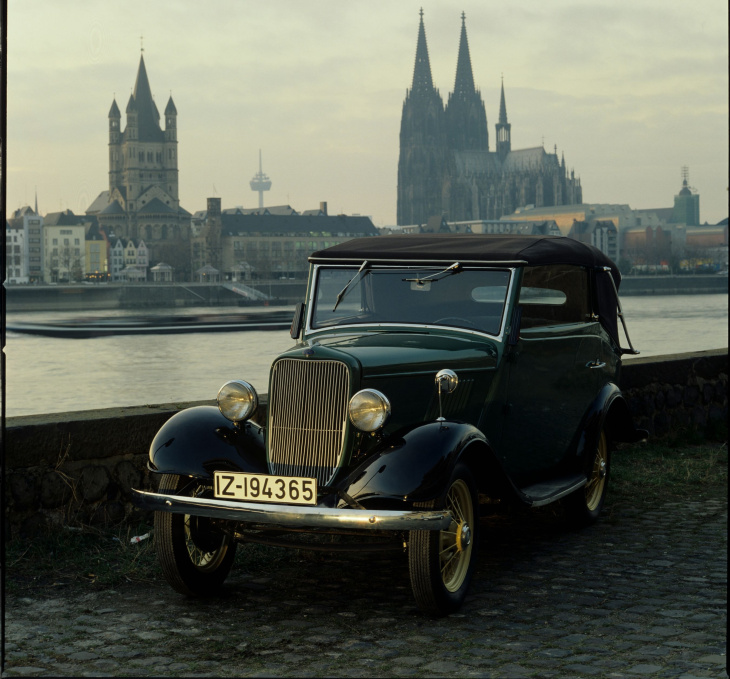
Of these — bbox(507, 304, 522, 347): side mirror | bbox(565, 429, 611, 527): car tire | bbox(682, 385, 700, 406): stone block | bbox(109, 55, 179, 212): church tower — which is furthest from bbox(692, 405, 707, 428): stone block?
bbox(109, 55, 179, 212): church tower

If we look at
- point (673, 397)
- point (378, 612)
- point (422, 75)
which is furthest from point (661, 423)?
point (422, 75)

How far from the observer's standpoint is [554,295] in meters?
6.37

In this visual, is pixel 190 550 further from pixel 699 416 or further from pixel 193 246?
pixel 193 246

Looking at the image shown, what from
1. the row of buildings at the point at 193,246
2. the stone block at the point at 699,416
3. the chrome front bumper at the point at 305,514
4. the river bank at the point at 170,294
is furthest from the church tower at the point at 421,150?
the chrome front bumper at the point at 305,514

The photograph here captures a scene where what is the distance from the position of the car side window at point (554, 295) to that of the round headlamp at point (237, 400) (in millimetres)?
1682

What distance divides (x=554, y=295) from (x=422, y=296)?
1052 millimetres

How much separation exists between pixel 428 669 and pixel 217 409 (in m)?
1.98

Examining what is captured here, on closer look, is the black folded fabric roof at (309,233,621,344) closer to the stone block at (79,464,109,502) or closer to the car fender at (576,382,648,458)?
the car fender at (576,382,648,458)

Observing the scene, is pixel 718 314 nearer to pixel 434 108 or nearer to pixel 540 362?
pixel 540 362

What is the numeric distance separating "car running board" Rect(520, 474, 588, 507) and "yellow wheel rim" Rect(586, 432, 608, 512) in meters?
0.51

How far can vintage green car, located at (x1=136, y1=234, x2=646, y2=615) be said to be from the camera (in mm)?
4582

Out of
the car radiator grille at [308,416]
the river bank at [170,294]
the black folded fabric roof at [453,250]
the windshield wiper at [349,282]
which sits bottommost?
the river bank at [170,294]

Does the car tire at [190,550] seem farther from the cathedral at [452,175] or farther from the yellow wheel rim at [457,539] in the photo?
the cathedral at [452,175]

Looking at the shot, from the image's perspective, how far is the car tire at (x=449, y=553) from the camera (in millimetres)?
4520
